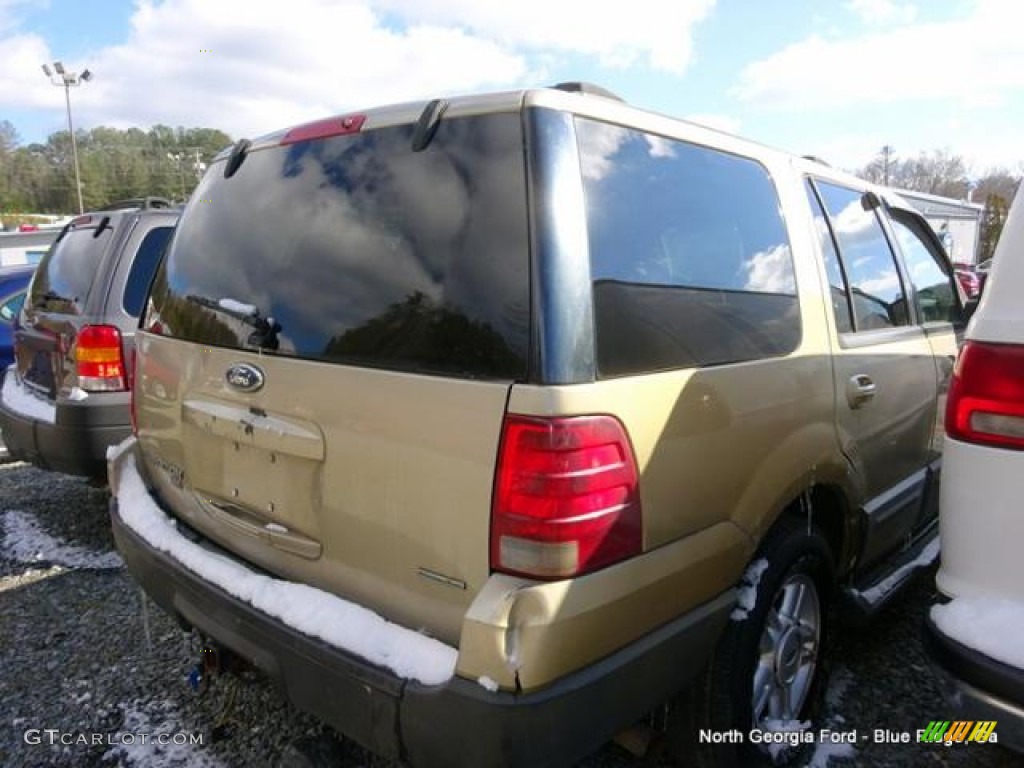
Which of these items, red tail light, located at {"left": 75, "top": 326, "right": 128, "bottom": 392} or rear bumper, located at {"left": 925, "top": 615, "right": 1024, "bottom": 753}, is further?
red tail light, located at {"left": 75, "top": 326, "right": 128, "bottom": 392}

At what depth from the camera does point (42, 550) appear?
13.8 ft

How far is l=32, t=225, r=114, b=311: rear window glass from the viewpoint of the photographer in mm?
4371

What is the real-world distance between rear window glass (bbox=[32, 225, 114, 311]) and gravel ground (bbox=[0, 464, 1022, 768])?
1.54 meters

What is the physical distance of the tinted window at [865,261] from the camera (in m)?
2.80

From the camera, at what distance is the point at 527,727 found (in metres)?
1.55

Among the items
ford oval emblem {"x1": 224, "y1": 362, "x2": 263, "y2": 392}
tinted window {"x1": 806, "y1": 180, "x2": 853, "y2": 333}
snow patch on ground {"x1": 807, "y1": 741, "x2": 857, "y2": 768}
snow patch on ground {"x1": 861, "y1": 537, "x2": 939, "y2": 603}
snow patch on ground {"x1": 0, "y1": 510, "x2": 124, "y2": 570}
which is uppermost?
tinted window {"x1": 806, "y1": 180, "x2": 853, "y2": 333}

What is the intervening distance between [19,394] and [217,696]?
2889 mm

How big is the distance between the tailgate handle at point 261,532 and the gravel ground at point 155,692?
498 millimetres

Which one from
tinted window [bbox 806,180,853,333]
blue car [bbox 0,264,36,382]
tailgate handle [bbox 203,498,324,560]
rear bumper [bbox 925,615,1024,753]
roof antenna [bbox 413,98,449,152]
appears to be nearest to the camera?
rear bumper [bbox 925,615,1024,753]

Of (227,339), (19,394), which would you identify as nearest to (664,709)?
(227,339)

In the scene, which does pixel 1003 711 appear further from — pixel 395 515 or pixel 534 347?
pixel 395 515

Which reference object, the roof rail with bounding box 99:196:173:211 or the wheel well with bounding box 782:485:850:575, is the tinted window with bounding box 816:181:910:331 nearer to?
the wheel well with bounding box 782:485:850:575

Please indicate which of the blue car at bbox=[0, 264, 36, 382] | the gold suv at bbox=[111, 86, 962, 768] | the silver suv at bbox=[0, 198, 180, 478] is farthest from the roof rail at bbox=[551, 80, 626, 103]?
the blue car at bbox=[0, 264, 36, 382]

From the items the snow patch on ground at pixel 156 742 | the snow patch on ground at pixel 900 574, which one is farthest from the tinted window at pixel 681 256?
the snow patch on ground at pixel 156 742
